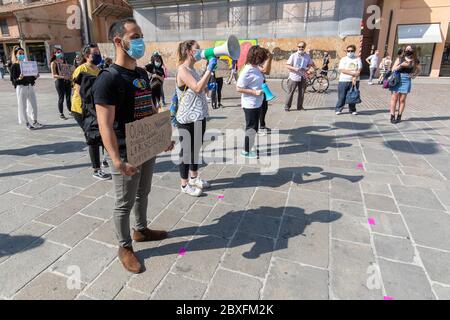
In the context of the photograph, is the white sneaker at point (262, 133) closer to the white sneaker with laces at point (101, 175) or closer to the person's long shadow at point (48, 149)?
the white sneaker with laces at point (101, 175)

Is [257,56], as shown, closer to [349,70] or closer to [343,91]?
[349,70]

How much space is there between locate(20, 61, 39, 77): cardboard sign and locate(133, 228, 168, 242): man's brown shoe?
18.1ft

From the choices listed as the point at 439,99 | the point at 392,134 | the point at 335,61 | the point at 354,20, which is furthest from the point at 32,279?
the point at 354,20

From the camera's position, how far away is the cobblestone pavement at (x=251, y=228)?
2352mm

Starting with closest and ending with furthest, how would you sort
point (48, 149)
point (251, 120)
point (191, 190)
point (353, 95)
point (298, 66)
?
point (191, 190) < point (251, 120) < point (48, 149) < point (353, 95) < point (298, 66)

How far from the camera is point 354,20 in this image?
1725 cm

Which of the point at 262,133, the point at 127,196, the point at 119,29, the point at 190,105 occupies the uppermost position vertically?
the point at 119,29

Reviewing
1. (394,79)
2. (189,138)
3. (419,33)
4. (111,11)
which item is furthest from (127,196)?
(111,11)

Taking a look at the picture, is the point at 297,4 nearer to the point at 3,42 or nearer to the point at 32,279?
the point at 32,279

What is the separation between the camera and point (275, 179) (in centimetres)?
425

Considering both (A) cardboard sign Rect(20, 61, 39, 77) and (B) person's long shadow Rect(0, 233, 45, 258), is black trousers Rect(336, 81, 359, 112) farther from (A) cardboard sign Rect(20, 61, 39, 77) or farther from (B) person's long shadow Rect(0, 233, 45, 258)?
(B) person's long shadow Rect(0, 233, 45, 258)

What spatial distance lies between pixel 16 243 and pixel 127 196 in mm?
1368

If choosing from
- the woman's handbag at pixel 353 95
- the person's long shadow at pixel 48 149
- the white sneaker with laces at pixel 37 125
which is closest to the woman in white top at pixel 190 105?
the person's long shadow at pixel 48 149
